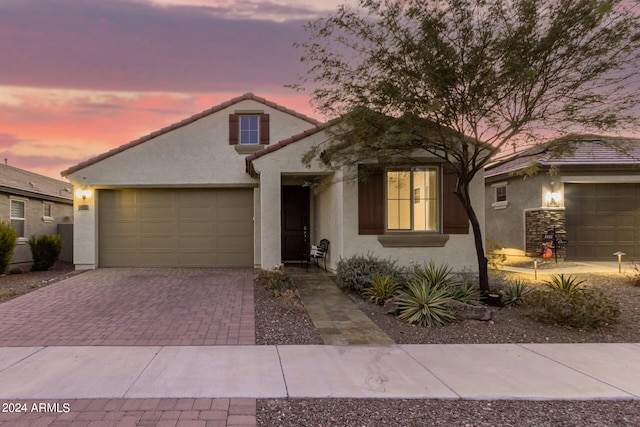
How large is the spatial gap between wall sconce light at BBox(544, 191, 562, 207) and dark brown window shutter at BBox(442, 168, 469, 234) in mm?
6106

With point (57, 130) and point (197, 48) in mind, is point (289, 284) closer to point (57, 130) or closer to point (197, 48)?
point (197, 48)

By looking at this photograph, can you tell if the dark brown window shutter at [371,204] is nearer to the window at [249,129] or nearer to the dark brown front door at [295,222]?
the dark brown front door at [295,222]

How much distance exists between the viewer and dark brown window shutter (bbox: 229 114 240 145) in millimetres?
12703

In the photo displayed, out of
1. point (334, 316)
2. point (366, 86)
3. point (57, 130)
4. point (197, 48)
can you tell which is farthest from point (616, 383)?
point (57, 130)

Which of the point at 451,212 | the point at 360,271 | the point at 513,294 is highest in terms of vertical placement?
the point at 451,212

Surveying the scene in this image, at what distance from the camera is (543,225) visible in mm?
13656

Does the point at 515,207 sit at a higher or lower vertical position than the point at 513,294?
higher

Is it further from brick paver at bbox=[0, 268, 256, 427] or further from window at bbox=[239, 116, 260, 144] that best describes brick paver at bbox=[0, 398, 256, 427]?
window at bbox=[239, 116, 260, 144]

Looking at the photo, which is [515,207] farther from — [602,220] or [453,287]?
[453,287]

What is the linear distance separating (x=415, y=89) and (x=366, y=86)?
93cm

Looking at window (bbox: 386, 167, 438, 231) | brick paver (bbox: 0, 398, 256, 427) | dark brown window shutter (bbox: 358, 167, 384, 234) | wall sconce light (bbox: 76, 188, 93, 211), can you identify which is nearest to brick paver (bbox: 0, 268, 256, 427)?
brick paver (bbox: 0, 398, 256, 427)

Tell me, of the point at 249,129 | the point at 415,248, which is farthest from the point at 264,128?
the point at 415,248

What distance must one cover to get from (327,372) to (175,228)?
32.5 ft

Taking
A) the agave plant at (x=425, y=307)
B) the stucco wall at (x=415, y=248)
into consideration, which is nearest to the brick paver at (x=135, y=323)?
the agave plant at (x=425, y=307)
